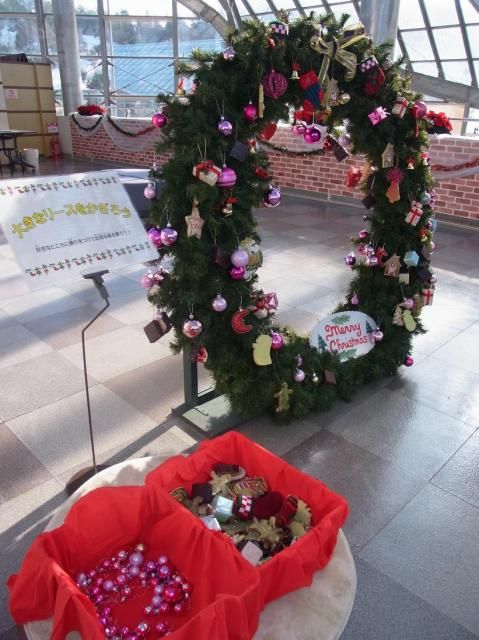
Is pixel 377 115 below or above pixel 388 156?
above

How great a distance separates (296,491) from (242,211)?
4.02 feet

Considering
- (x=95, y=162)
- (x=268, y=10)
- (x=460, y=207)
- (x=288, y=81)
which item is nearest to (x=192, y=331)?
(x=288, y=81)

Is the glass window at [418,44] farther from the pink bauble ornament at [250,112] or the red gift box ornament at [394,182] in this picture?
the pink bauble ornament at [250,112]

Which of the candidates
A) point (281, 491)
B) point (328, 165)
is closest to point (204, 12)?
point (328, 165)

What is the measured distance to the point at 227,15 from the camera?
1577 centimetres

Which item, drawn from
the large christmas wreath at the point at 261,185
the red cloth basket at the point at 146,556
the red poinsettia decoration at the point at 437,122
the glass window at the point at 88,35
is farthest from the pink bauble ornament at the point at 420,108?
the glass window at the point at 88,35

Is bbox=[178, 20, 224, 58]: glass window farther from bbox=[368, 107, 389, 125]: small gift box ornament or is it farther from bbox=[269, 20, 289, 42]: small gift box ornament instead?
bbox=[269, 20, 289, 42]: small gift box ornament

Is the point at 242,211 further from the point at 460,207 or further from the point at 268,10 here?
the point at 268,10

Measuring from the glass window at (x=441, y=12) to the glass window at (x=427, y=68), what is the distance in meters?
2.41

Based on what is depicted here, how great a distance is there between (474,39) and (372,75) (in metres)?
15.1

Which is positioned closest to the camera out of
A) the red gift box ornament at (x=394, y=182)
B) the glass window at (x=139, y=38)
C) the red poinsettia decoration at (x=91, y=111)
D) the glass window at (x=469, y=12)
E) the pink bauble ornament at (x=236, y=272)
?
the pink bauble ornament at (x=236, y=272)

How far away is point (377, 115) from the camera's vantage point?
2510mm

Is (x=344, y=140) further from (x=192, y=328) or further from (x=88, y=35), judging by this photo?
(x=88, y=35)

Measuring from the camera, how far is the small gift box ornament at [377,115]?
2.51 m
